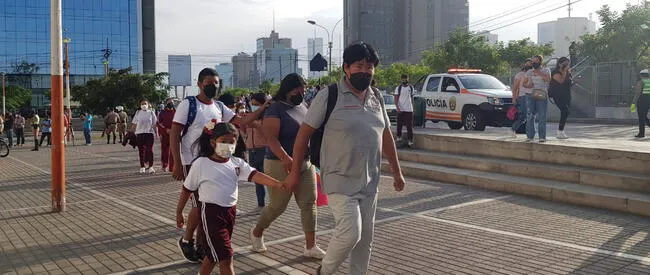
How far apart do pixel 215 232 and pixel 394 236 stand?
282 centimetres

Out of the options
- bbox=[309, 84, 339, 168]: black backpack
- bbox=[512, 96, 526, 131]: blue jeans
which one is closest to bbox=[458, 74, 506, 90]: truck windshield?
bbox=[512, 96, 526, 131]: blue jeans

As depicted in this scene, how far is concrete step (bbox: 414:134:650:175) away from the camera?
883cm

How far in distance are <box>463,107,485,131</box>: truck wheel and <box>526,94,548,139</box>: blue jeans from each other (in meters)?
4.12

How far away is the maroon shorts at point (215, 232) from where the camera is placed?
4.28 m

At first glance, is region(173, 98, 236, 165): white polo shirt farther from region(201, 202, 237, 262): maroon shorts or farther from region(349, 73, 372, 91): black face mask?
region(349, 73, 372, 91): black face mask

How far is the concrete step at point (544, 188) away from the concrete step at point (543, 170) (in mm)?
142

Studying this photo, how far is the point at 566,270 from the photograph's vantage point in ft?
17.2

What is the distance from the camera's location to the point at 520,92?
1106 centimetres

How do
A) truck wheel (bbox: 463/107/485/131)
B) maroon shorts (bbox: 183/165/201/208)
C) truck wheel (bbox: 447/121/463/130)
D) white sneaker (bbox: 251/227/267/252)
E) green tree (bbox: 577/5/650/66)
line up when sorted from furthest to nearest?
green tree (bbox: 577/5/650/66), truck wheel (bbox: 447/121/463/130), truck wheel (bbox: 463/107/485/131), white sneaker (bbox: 251/227/267/252), maroon shorts (bbox: 183/165/201/208)

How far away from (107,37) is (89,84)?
4691 centimetres

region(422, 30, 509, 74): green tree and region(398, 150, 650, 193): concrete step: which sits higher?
region(422, 30, 509, 74): green tree

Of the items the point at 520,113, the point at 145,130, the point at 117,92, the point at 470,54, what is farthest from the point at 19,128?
the point at 470,54

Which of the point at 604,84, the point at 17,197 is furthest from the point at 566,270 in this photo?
the point at 604,84

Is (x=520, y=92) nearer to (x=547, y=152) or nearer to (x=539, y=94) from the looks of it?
(x=539, y=94)
